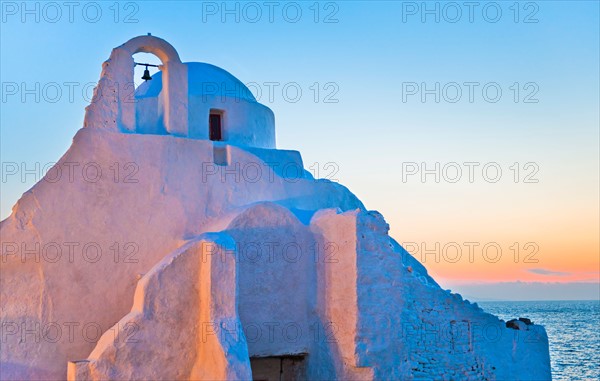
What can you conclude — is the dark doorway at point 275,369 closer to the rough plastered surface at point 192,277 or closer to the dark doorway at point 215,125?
the rough plastered surface at point 192,277

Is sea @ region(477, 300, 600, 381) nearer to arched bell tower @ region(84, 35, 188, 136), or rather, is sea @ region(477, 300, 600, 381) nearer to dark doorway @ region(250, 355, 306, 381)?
dark doorway @ region(250, 355, 306, 381)

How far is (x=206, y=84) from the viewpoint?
15203mm

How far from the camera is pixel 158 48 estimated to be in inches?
524

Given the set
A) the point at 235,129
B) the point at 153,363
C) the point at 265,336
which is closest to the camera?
the point at 153,363

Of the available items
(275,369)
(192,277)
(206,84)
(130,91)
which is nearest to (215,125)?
(206,84)

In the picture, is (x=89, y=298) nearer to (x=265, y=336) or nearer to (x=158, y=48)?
(x=265, y=336)

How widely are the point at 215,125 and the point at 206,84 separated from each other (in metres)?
0.93

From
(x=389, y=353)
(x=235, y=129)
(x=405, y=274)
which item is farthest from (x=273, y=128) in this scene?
(x=389, y=353)

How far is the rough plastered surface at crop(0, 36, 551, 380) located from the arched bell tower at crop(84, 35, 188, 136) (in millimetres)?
27

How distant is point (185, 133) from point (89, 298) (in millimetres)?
3653

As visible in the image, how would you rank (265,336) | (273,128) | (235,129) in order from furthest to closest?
1. (273,128)
2. (235,129)
3. (265,336)

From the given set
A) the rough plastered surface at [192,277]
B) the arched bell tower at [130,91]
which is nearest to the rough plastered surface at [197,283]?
the rough plastered surface at [192,277]

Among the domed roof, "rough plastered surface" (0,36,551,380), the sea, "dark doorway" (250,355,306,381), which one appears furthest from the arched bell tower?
the sea

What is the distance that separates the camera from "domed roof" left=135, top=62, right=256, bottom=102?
14984 mm
